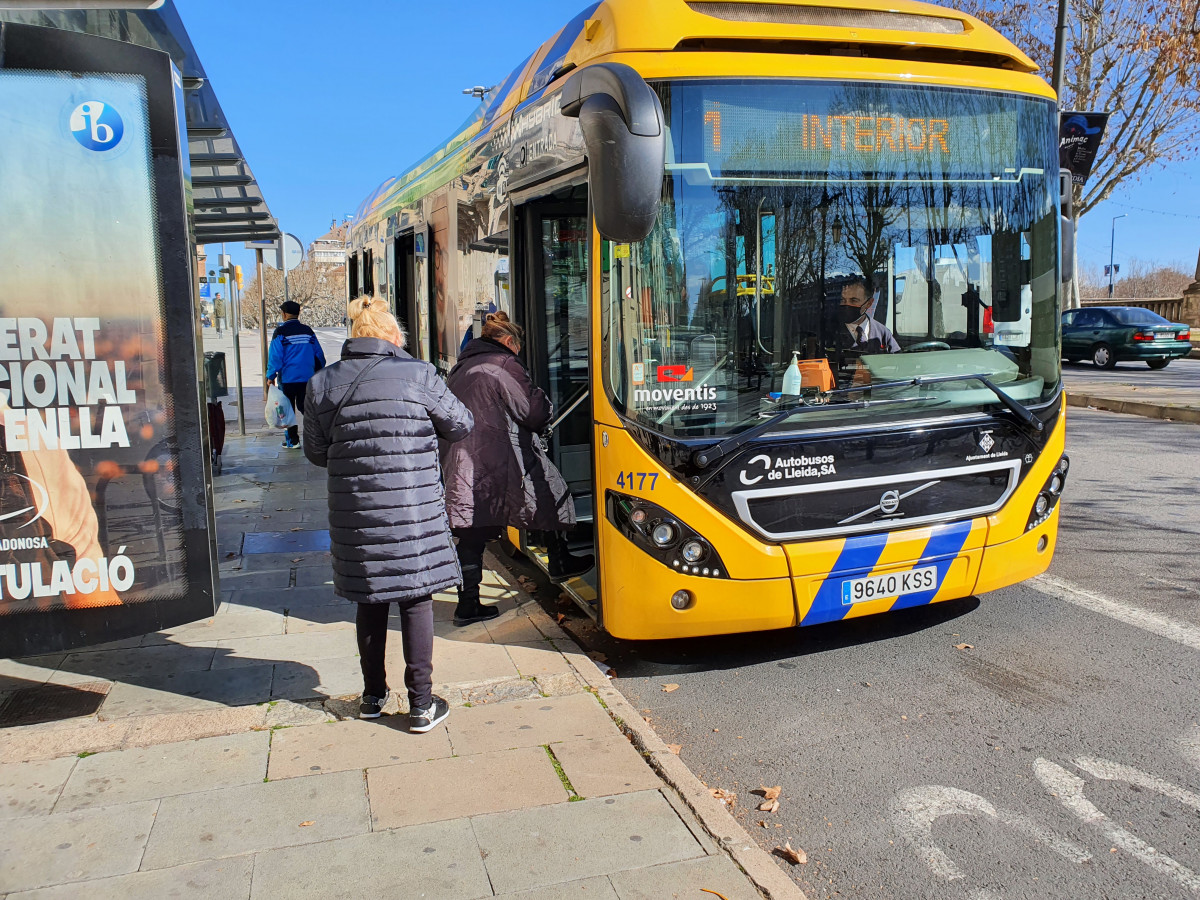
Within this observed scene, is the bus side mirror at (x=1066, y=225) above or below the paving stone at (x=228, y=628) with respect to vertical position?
above

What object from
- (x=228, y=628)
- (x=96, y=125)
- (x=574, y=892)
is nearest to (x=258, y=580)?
(x=228, y=628)

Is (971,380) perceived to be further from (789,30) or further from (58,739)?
(58,739)

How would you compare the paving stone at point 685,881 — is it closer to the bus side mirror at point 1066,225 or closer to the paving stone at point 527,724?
the paving stone at point 527,724

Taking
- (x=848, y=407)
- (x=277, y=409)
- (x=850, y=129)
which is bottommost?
(x=277, y=409)

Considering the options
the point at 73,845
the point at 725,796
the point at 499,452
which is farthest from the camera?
the point at 499,452

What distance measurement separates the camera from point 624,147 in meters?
3.95

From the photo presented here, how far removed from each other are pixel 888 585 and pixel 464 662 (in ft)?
6.98

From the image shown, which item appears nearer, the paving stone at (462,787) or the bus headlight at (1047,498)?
the paving stone at (462,787)

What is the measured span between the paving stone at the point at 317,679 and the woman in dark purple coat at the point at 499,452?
76cm

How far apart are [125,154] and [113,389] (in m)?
0.88

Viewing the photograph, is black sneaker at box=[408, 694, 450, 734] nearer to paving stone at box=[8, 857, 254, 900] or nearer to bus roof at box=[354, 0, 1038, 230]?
paving stone at box=[8, 857, 254, 900]

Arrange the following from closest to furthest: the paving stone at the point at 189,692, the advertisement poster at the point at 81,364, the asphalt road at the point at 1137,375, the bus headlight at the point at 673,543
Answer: the advertisement poster at the point at 81,364, the paving stone at the point at 189,692, the bus headlight at the point at 673,543, the asphalt road at the point at 1137,375

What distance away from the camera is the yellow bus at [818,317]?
448 centimetres

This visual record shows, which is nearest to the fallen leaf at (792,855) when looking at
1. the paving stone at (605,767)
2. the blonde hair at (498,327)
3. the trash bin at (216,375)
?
the paving stone at (605,767)
